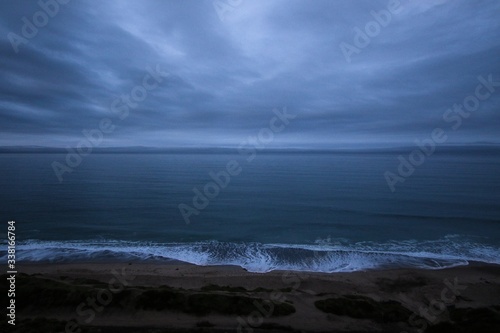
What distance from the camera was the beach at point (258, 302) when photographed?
30.8ft

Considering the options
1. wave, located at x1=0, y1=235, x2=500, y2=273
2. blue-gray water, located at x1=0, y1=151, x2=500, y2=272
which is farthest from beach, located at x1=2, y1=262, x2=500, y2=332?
blue-gray water, located at x1=0, y1=151, x2=500, y2=272

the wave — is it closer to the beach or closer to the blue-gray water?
the blue-gray water

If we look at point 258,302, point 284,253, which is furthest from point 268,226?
point 258,302

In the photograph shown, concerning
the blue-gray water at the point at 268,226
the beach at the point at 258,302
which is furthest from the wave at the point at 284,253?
the beach at the point at 258,302

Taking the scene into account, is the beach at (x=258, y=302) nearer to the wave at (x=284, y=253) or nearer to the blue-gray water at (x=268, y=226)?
the wave at (x=284, y=253)

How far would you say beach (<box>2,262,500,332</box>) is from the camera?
9375 mm

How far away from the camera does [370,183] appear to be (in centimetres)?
4981

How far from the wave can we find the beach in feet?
7.21

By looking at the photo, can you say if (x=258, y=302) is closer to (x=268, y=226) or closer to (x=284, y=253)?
(x=284, y=253)

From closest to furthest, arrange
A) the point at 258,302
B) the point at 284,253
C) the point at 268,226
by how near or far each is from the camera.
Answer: the point at 258,302 < the point at 284,253 < the point at 268,226

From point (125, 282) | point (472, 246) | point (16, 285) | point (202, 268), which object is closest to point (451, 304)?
point (472, 246)

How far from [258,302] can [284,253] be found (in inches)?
352

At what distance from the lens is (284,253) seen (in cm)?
1936

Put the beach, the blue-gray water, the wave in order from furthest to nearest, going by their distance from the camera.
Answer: the blue-gray water, the wave, the beach
